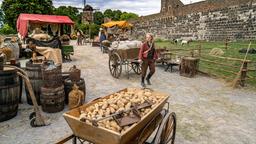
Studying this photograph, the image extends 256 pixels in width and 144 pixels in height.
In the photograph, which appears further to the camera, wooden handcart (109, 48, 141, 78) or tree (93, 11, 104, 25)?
tree (93, 11, 104, 25)

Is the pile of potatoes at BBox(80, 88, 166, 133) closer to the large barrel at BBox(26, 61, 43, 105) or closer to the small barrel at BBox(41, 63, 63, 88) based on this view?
the small barrel at BBox(41, 63, 63, 88)

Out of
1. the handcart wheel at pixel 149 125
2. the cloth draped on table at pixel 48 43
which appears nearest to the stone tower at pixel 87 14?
the cloth draped on table at pixel 48 43

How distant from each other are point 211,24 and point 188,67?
55.0 feet

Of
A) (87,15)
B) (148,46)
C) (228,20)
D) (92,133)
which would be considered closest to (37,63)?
(148,46)

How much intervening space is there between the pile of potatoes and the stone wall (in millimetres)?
19149

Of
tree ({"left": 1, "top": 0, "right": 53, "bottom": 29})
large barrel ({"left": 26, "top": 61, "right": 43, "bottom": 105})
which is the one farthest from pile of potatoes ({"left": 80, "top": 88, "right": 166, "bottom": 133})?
tree ({"left": 1, "top": 0, "right": 53, "bottom": 29})

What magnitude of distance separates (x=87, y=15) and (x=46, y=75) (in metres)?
49.7

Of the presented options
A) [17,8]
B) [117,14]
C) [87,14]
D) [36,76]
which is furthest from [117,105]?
[117,14]

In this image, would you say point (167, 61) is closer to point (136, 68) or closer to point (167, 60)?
point (167, 60)

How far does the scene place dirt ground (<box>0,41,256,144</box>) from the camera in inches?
205

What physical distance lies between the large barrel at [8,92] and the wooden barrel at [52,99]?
614mm

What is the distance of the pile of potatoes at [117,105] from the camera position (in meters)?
3.36

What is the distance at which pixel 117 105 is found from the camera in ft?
12.7

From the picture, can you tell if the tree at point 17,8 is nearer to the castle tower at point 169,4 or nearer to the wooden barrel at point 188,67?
the castle tower at point 169,4
